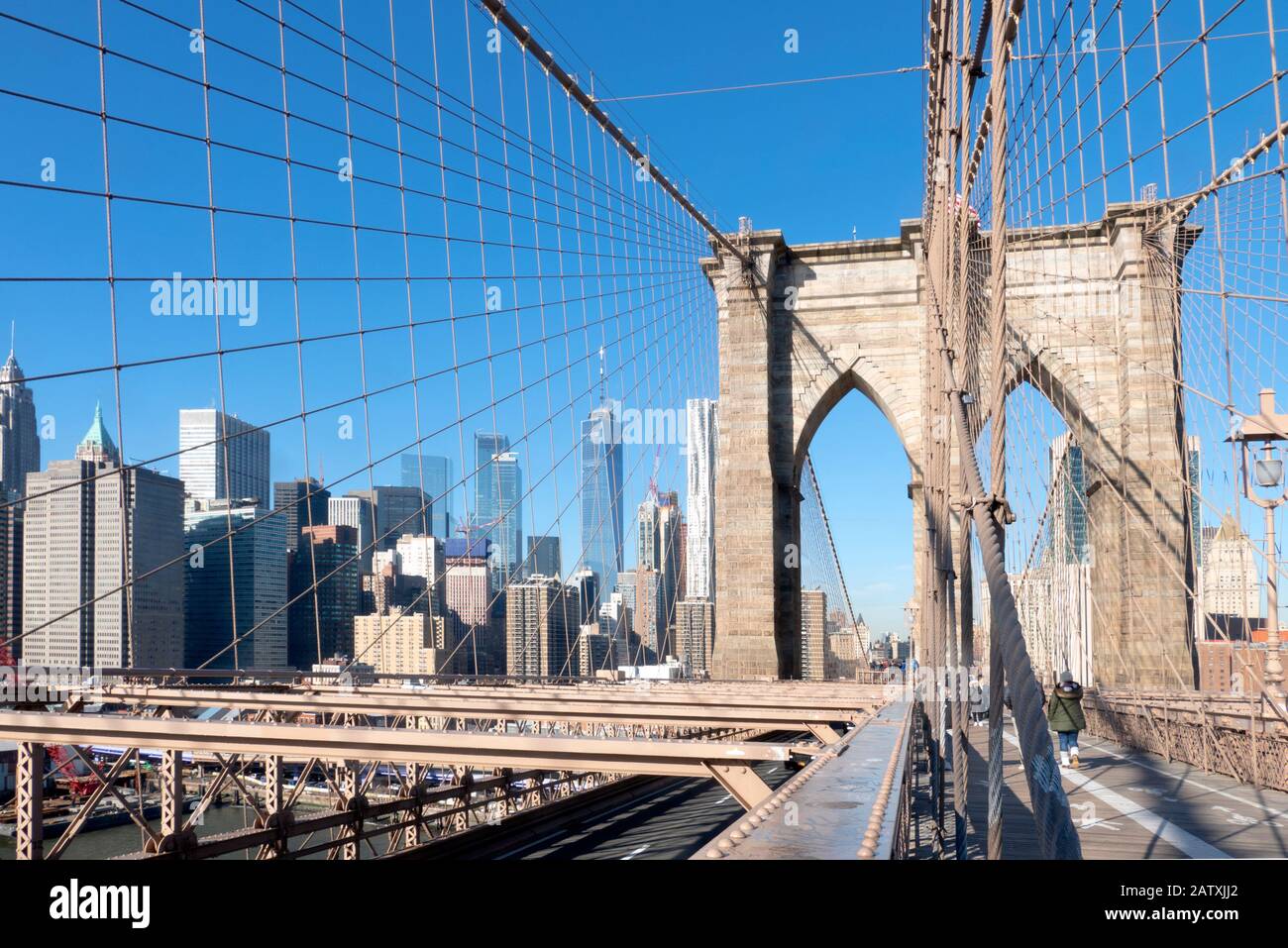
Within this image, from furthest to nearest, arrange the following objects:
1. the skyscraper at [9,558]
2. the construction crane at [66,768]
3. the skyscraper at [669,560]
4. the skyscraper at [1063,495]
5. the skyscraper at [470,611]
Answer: the skyscraper at [470,611] → the skyscraper at [669,560] → the skyscraper at [1063,495] → the skyscraper at [9,558] → the construction crane at [66,768]

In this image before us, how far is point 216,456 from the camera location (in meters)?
13.0

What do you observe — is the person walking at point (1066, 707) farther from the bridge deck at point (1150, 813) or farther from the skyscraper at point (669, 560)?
the skyscraper at point (669, 560)

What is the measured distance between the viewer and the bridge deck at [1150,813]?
5422 millimetres

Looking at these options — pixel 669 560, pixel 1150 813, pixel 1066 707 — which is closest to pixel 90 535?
pixel 1066 707

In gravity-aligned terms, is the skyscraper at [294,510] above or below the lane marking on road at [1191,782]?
above

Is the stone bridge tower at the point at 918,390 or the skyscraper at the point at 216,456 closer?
the skyscraper at the point at 216,456

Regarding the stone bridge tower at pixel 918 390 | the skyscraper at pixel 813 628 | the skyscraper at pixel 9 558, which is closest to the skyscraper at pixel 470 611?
the stone bridge tower at pixel 918 390

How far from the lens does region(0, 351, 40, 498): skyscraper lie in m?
8.29

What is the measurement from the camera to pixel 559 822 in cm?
936

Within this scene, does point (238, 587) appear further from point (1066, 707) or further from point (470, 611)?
point (470, 611)

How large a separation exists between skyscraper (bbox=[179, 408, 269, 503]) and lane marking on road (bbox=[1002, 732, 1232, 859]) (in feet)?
19.0

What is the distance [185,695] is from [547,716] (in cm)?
273

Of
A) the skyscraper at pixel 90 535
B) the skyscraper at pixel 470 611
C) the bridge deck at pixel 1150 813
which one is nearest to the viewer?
the bridge deck at pixel 1150 813

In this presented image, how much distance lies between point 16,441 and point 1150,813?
9.57 m
